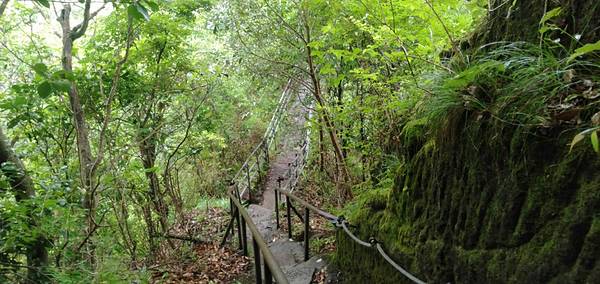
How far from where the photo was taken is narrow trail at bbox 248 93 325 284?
4.83 m

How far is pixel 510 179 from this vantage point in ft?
6.88

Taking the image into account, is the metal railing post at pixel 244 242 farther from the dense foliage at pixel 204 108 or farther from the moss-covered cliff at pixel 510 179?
the moss-covered cliff at pixel 510 179

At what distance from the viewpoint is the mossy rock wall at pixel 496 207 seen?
172cm

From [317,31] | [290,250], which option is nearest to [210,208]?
[290,250]

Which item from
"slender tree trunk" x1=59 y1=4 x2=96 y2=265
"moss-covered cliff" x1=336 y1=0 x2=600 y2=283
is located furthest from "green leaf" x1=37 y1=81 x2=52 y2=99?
"moss-covered cliff" x1=336 y1=0 x2=600 y2=283

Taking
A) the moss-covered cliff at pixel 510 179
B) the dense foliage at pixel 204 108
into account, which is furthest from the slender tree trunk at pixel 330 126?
the moss-covered cliff at pixel 510 179

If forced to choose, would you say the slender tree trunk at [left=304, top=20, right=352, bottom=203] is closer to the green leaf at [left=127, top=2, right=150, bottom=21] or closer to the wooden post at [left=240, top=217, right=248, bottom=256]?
the wooden post at [left=240, top=217, right=248, bottom=256]

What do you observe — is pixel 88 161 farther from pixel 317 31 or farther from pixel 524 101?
pixel 524 101

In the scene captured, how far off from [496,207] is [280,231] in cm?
554

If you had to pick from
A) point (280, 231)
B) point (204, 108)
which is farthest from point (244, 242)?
point (204, 108)

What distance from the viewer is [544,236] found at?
1.86 m

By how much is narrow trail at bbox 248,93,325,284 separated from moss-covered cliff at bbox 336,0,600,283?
6.18ft

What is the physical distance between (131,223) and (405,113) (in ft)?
16.1

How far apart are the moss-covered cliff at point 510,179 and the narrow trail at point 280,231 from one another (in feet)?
6.18
